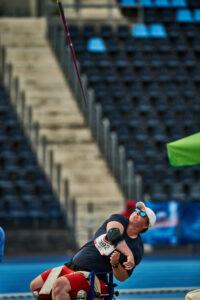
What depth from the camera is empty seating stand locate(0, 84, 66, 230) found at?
19766mm

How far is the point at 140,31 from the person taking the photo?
26.0 meters

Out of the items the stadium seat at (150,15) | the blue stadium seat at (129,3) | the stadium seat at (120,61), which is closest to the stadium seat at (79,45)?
the stadium seat at (120,61)

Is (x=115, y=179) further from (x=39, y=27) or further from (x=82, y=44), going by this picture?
(x=39, y=27)

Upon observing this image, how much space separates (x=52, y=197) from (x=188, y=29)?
9492 millimetres

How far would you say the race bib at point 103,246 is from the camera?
658cm

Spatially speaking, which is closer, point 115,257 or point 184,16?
point 115,257

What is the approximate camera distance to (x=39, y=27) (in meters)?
26.6

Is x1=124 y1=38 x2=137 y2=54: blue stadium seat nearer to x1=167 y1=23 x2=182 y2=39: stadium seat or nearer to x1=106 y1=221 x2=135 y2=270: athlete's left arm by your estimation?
x1=167 y1=23 x2=182 y2=39: stadium seat

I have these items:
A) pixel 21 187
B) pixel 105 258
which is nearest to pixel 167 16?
pixel 21 187

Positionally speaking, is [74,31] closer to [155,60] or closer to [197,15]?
[155,60]

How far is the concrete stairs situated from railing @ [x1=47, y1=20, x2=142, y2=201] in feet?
1.28

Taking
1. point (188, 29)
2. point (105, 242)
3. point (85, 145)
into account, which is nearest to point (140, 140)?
point (85, 145)

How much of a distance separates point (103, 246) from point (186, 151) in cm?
268

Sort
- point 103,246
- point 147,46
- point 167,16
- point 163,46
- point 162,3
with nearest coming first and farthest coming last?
point 103,246 < point 147,46 < point 163,46 < point 167,16 < point 162,3
